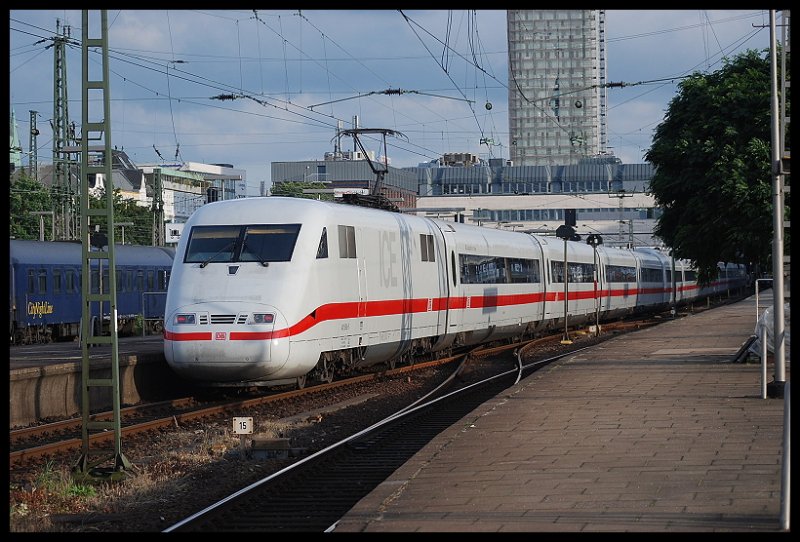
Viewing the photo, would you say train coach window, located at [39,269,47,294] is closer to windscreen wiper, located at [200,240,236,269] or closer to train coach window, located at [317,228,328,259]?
windscreen wiper, located at [200,240,236,269]

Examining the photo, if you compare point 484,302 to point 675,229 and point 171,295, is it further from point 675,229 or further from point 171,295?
point 171,295

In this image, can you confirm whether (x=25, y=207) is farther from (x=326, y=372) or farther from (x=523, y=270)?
(x=326, y=372)

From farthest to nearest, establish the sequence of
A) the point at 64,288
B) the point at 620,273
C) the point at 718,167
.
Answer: the point at 620,273
the point at 64,288
the point at 718,167

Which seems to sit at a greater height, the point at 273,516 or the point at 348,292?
the point at 348,292

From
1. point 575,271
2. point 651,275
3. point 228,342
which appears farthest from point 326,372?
point 651,275

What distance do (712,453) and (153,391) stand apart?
1239 cm

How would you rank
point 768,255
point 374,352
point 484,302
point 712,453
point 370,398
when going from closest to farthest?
point 712,453, point 370,398, point 374,352, point 768,255, point 484,302

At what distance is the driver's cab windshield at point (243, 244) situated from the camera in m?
18.8

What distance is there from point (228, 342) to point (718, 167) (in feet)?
46.5

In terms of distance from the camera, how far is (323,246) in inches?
766

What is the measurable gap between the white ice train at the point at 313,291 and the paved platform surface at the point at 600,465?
134 inches

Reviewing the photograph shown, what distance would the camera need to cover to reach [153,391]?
21156 mm

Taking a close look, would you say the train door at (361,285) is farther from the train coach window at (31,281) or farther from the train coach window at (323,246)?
the train coach window at (31,281)

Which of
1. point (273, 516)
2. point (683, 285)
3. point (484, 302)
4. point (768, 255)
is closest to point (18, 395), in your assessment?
point (273, 516)
